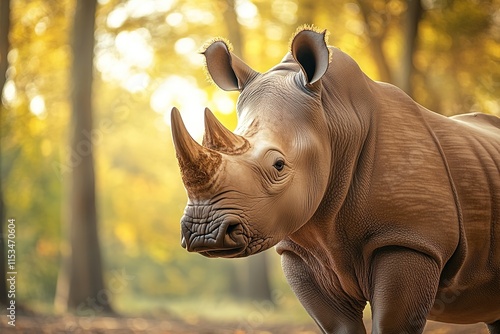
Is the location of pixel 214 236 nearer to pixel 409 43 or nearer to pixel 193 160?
pixel 193 160

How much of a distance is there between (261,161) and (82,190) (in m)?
10.7

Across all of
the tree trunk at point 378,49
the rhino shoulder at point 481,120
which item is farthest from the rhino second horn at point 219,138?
the tree trunk at point 378,49

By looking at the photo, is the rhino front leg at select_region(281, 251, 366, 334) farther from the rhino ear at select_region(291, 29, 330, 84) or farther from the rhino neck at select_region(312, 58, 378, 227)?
the rhino ear at select_region(291, 29, 330, 84)

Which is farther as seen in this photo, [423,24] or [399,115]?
[423,24]

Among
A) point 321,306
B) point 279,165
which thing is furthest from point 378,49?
point 279,165

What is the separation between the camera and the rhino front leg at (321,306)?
4.08 metres

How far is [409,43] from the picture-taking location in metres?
12.5

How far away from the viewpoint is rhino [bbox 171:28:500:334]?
326 centimetres

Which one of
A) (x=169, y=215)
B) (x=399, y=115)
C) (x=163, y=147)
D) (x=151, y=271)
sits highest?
(x=399, y=115)

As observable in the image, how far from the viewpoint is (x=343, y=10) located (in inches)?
583

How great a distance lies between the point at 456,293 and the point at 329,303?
680 millimetres

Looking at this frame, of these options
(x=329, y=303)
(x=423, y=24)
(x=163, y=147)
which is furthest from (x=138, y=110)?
(x=329, y=303)

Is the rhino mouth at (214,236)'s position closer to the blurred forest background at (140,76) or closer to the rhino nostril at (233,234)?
the rhino nostril at (233,234)

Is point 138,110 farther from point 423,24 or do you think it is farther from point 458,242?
point 458,242
